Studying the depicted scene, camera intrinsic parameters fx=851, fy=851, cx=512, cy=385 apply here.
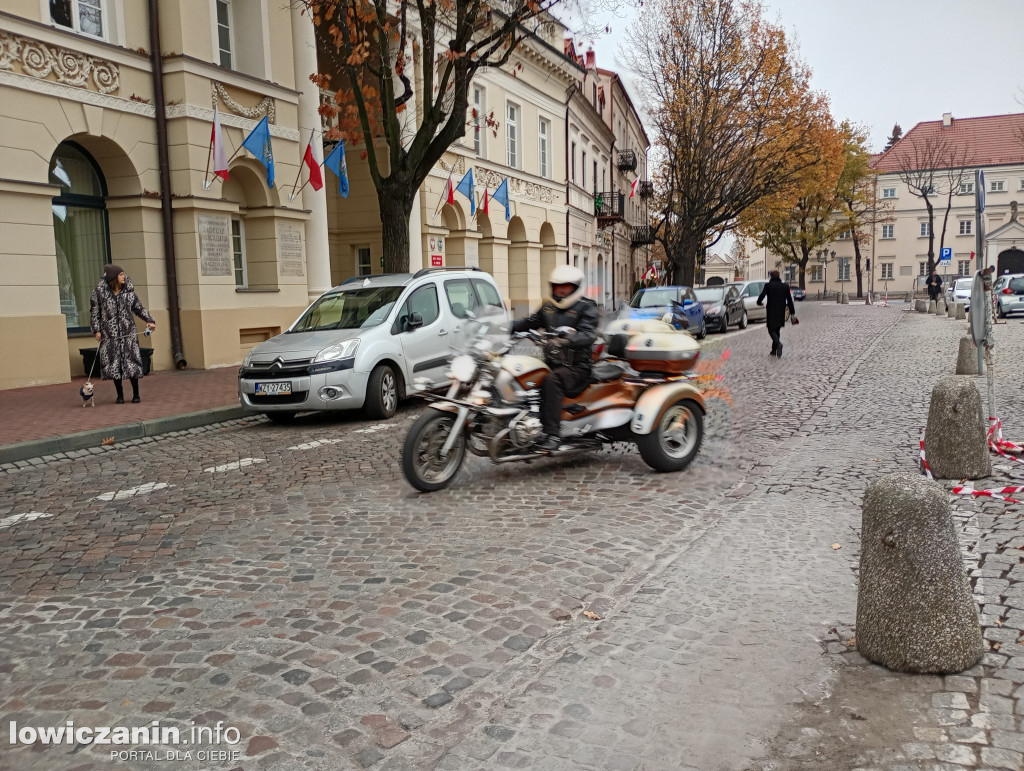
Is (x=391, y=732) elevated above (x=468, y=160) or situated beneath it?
situated beneath

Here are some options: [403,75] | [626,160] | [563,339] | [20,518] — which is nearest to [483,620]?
[563,339]

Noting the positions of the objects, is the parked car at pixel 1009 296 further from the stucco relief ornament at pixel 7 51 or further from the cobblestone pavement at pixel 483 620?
the stucco relief ornament at pixel 7 51

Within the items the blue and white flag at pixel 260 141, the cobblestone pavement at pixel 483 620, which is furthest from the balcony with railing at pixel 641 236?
the cobblestone pavement at pixel 483 620

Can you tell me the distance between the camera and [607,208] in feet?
145

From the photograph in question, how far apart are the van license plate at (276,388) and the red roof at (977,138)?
81.8 metres

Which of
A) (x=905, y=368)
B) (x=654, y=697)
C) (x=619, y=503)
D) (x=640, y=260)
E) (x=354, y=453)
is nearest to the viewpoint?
(x=654, y=697)

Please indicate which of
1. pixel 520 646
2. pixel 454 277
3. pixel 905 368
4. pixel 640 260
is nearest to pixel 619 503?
pixel 520 646

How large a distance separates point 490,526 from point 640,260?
60.2 metres

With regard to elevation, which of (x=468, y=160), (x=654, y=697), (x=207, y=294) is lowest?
(x=654, y=697)

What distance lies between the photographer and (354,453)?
828 centimetres

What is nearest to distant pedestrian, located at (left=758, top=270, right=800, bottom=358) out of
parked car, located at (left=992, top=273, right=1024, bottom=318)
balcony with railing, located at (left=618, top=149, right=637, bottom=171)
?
parked car, located at (left=992, top=273, right=1024, bottom=318)

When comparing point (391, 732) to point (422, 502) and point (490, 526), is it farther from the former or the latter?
point (422, 502)

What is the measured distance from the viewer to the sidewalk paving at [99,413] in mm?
8750

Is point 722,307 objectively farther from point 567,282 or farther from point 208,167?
point 567,282
